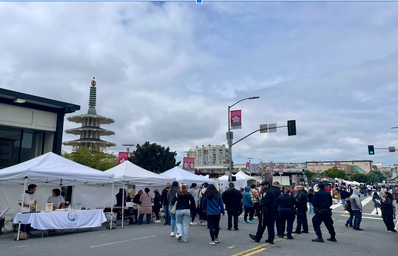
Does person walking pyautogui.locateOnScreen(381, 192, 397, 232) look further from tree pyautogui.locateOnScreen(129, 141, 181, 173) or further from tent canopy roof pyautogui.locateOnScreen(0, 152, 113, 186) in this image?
tree pyautogui.locateOnScreen(129, 141, 181, 173)

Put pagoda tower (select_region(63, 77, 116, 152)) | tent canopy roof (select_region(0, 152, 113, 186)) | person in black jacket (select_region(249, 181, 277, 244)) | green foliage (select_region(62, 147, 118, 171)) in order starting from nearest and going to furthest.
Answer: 1. person in black jacket (select_region(249, 181, 277, 244))
2. tent canopy roof (select_region(0, 152, 113, 186))
3. green foliage (select_region(62, 147, 118, 171))
4. pagoda tower (select_region(63, 77, 116, 152))

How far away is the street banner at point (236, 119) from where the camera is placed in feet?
74.5

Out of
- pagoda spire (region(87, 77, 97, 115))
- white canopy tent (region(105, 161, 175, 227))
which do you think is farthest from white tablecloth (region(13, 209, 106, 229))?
pagoda spire (region(87, 77, 97, 115))

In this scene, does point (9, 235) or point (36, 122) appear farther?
point (36, 122)

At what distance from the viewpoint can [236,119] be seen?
22875mm

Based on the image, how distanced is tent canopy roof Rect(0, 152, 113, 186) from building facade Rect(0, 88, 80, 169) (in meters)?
6.41

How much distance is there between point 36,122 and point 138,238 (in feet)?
42.1

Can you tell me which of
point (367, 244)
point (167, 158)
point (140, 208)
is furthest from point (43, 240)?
point (167, 158)

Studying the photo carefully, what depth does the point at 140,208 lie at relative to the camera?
13469mm

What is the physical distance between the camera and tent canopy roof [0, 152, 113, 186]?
9.89 meters

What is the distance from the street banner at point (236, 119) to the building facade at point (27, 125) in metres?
11.8

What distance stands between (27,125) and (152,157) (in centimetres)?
3626

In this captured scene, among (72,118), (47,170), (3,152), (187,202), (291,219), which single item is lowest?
(291,219)

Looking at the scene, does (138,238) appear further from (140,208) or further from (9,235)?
(9,235)
